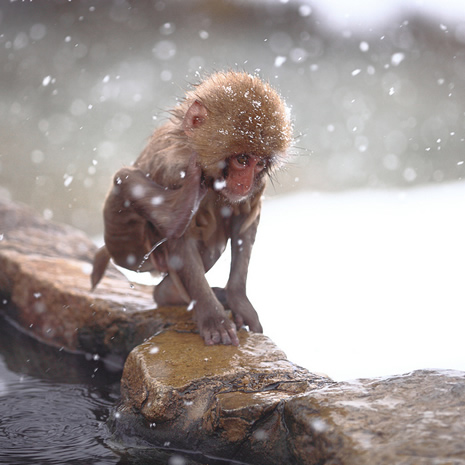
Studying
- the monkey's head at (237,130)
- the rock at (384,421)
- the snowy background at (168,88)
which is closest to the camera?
the rock at (384,421)

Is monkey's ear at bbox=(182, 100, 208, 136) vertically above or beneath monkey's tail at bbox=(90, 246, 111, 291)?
above

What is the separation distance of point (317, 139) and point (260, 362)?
971 cm

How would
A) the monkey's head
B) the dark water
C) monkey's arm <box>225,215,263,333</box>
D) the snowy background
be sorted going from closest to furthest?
1. the dark water
2. the monkey's head
3. monkey's arm <box>225,215,263,333</box>
4. the snowy background

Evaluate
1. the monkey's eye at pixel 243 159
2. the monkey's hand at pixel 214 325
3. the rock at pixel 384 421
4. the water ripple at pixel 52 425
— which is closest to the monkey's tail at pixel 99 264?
the water ripple at pixel 52 425

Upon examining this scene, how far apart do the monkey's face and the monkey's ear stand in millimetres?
256

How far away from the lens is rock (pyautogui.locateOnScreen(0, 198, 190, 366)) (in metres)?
3.86

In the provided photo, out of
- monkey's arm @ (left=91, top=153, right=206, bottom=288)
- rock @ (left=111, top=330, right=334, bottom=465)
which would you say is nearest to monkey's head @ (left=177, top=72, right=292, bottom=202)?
monkey's arm @ (left=91, top=153, right=206, bottom=288)

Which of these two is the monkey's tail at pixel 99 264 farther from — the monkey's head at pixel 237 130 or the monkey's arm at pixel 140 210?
the monkey's head at pixel 237 130

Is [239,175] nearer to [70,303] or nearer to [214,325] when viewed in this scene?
[214,325]

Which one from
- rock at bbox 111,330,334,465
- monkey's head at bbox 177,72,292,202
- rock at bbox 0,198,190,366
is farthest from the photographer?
rock at bbox 0,198,190,366

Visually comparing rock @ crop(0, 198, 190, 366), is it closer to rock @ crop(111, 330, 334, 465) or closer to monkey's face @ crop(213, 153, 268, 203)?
rock @ crop(111, 330, 334, 465)

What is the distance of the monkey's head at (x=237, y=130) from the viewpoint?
2.94 metres

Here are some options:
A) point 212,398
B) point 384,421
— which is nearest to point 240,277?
point 212,398

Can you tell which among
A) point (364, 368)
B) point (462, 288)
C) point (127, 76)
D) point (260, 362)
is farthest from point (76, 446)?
point (127, 76)
